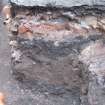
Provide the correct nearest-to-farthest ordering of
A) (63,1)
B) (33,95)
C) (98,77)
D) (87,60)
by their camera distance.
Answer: (98,77) < (87,60) < (63,1) < (33,95)

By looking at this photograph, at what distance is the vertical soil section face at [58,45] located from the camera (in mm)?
2479

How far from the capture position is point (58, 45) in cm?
254

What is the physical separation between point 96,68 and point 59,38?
0.47 metres

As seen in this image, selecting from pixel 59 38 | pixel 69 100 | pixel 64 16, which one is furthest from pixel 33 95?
pixel 64 16

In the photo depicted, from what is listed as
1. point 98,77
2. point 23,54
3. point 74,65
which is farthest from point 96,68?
point 23,54

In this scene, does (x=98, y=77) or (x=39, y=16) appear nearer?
(x=98, y=77)

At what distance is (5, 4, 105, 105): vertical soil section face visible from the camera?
8.13 feet

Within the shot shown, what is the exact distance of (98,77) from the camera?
6.95ft

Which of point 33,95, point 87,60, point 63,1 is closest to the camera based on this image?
point 87,60

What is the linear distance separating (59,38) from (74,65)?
226 mm

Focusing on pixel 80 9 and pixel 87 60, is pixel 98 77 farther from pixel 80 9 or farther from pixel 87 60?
pixel 80 9

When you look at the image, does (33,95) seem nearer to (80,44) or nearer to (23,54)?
(23,54)

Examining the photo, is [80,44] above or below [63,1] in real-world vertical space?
below

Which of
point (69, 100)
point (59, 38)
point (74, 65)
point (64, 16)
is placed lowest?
point (69, 100)
